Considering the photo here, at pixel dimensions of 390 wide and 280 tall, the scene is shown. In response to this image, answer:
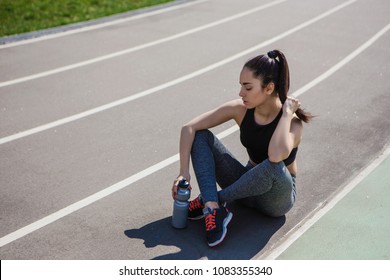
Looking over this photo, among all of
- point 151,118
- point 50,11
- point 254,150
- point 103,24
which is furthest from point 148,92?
point 50,11

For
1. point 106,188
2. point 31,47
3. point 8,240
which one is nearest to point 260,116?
point 106,188

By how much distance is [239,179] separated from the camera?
491 cm

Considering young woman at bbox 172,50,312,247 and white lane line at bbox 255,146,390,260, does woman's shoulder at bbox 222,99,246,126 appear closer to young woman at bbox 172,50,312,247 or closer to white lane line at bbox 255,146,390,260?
young woman at bbox 172,50,312,247

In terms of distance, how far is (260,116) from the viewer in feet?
16.9

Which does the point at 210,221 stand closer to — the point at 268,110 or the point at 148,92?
the point at 268,110

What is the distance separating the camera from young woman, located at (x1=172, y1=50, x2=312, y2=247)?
15.8ft

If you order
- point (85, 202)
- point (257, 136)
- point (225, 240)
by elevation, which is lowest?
point (225, 240)

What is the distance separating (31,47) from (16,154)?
4.35m

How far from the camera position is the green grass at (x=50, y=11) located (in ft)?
37.5

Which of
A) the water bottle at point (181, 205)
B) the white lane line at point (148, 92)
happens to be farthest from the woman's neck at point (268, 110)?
the white lane line at point (148, 92)

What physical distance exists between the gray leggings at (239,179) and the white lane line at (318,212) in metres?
0.23

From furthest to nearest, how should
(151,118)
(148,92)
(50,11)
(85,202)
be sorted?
(50,11) → (148,92) → (151,118) → (85,202)

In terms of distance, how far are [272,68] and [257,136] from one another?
63 cm

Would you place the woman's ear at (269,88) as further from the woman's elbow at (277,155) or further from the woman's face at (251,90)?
the woman's elbow at (277,155)
